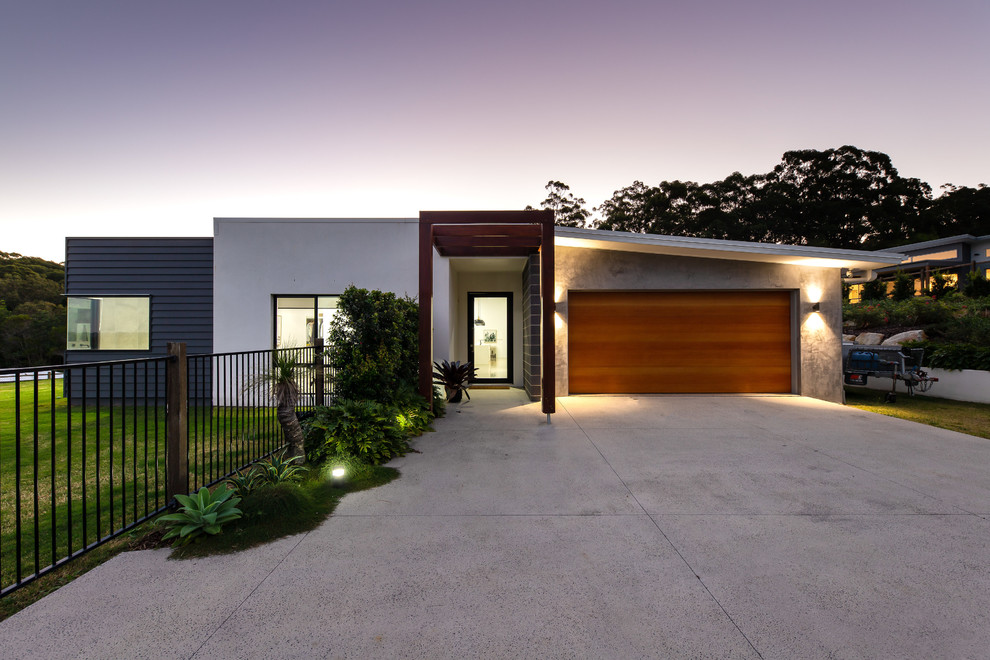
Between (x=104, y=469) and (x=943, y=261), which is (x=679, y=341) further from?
(x=943, y=261)

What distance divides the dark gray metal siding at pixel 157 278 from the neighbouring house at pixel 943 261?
81.3 feet

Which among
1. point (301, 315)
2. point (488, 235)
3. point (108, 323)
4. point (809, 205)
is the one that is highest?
point (809, 205)

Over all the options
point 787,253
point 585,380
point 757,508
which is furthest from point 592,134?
point 757,508

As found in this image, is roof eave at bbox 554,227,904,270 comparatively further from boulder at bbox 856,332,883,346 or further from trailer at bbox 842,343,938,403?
boulder at bbox 856,332,883,346

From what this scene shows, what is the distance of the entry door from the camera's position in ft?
33.8

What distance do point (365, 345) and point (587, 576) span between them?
379 centimetres

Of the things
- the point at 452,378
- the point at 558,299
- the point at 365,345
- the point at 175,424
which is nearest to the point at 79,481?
the point at 175,424

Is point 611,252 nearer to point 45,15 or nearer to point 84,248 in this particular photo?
point 84,248

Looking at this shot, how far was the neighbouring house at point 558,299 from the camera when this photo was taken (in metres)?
8.07

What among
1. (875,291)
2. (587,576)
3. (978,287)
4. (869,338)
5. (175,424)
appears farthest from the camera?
(875,291)

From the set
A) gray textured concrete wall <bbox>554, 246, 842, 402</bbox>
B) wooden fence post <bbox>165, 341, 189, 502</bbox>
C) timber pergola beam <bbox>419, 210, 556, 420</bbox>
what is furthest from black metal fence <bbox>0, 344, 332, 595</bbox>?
gray textured concrete wall <bbox>554, 246, 842, 402</bbox>

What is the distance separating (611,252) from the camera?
8148 mm

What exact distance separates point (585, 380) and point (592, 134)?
7.75 meters

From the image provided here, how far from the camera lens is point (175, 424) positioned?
2.93 meters
